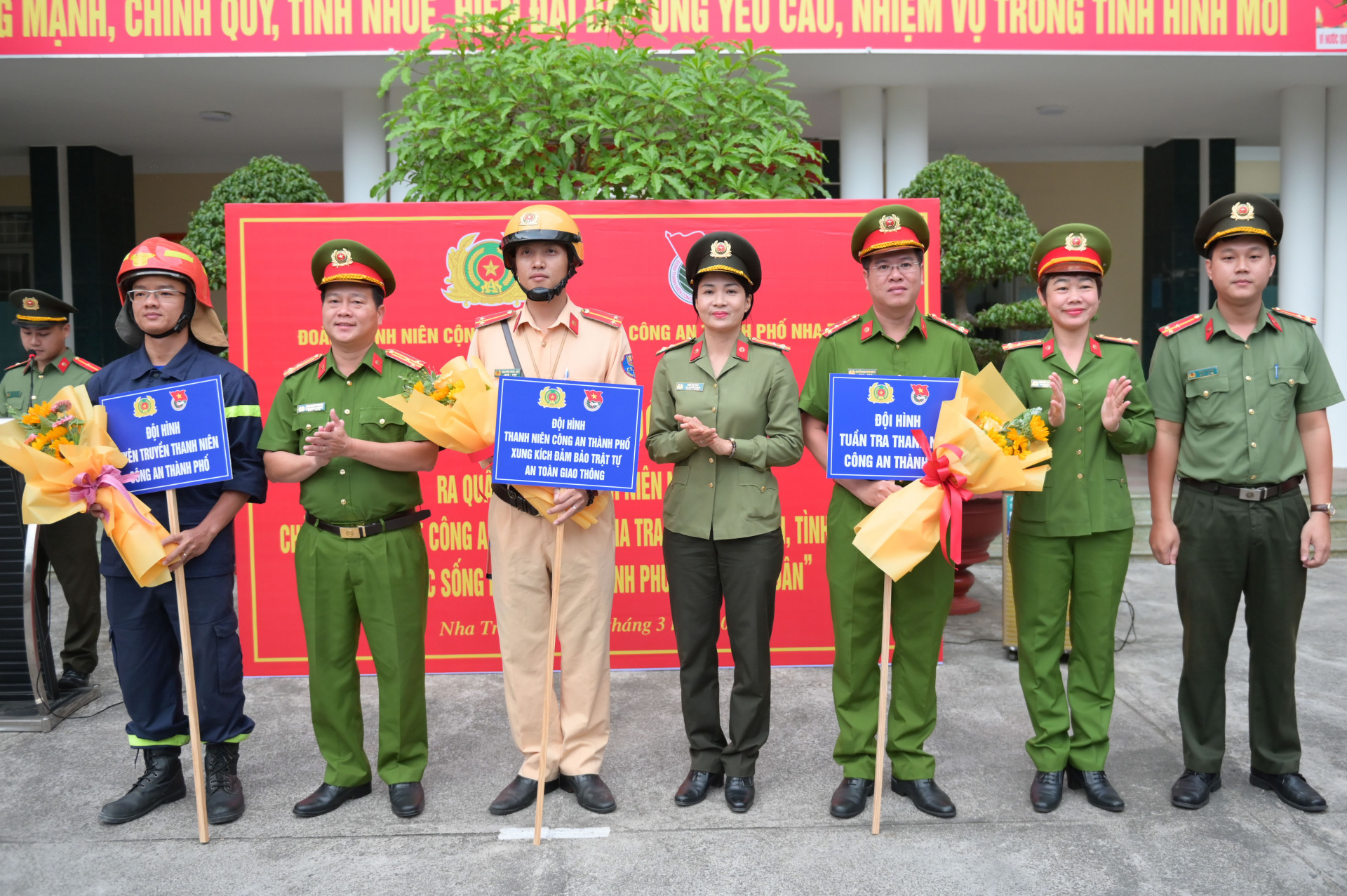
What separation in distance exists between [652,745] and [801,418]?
1561mm

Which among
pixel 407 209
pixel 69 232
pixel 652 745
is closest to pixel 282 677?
pixel 652 745

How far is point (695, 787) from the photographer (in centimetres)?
336

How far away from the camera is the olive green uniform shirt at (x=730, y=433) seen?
3.22 meters

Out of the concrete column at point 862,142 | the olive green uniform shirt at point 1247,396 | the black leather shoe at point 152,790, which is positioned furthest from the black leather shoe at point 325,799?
the concrete column at point 862,142

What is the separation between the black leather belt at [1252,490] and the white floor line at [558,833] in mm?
2375

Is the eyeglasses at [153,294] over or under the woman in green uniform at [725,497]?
over

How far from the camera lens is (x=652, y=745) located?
394cm

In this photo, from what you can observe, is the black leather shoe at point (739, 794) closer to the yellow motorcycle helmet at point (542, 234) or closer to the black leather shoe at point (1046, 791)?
the black leather shoe at point (1046, 791)

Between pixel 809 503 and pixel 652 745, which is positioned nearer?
pixel 652 745

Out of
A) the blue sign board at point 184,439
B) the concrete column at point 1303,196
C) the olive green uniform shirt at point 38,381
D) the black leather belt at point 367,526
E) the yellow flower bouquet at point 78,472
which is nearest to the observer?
the yellow flower bouquet at point 78,472

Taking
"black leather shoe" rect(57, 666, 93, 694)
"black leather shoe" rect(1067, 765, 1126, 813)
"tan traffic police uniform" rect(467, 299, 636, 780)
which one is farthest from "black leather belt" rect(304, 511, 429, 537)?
"black leather shoe" rect(1067, 765, 1126, 813)

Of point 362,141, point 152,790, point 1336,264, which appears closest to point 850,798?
point 152,790

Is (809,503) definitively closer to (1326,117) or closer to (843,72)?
(843,72)

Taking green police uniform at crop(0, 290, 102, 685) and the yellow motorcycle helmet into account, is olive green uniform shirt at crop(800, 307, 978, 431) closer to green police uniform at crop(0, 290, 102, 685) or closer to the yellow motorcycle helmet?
the yellow motorcycle helmet
